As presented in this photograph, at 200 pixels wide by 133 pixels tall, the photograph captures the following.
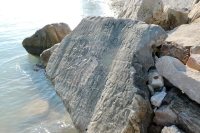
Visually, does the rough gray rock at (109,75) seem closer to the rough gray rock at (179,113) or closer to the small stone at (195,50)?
the rough gray rock at (179,113)

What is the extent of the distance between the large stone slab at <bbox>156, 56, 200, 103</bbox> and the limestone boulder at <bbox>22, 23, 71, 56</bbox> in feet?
16.7

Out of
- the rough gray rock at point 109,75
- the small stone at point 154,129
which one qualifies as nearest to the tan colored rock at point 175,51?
the rough gray rock at point 109,75

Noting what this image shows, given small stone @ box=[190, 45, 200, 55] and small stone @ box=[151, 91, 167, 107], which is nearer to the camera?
small stone @ box=[151, 91, 167, 107]

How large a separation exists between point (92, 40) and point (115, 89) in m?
Answer: 1.29

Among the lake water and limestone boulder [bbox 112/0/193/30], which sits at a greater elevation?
limestone boulder [bbox 112/0/193/30]

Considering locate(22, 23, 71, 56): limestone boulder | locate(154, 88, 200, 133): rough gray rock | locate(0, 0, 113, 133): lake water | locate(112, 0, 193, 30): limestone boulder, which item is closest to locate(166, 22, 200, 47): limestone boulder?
locate(112, 0, 193, 30): limestone boulder

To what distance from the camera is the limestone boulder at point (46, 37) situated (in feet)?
26.3

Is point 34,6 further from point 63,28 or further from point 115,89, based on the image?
point 115,89

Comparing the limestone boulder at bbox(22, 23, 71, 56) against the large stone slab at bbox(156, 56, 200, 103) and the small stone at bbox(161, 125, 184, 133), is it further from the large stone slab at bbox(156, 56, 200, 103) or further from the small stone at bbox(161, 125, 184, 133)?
the small stone at bbox(161, 125, 184, 133)

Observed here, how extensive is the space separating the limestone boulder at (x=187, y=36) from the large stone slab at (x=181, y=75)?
2.70ft

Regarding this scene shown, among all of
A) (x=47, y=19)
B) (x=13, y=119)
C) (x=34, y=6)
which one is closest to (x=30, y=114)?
(x=13, y=119)

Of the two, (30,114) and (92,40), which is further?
(30,114)

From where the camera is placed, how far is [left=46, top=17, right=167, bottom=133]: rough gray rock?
3.30m

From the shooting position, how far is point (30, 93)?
6273 mm
